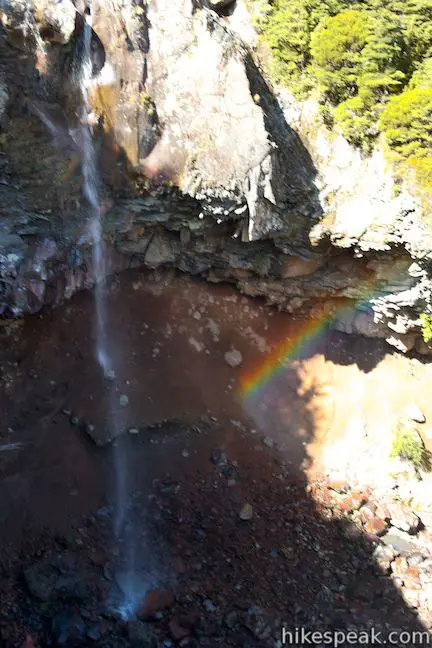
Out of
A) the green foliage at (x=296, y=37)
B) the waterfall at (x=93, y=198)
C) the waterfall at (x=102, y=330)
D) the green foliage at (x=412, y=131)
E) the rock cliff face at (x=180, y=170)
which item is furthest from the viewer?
the green foliage at (x=296, y=37)

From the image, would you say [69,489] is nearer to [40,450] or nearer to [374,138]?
[40,450]

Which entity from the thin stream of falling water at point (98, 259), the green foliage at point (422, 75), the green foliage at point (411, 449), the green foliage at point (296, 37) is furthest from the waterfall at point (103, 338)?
the green foliage at point (422, 75)

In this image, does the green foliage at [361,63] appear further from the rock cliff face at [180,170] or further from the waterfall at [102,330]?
the waterfall at [102,330]

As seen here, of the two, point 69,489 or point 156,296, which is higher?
point 156,296

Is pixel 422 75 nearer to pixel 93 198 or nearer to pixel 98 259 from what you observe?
pixel 93 198

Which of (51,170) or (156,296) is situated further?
(156,296)

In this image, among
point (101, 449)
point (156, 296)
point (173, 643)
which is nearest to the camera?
point (173, 643)

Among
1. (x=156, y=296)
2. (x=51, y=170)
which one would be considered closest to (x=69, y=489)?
(x=156, y=296)
